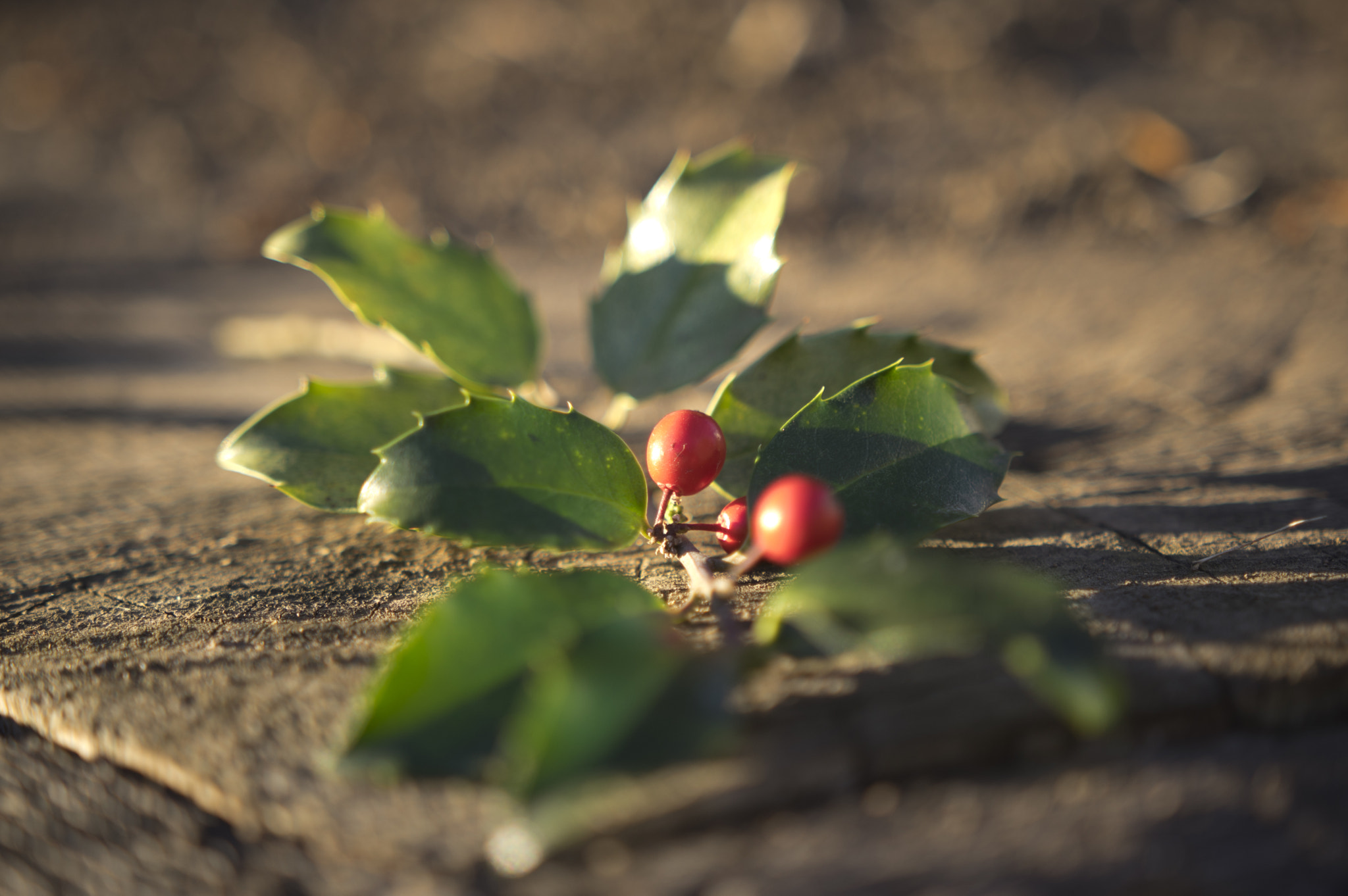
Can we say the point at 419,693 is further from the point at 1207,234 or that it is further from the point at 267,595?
the point at 1207,234

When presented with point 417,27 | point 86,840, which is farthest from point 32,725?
point 417,27

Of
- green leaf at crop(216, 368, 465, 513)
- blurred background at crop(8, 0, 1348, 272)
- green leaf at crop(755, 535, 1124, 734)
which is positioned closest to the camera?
green leaf at crop(755, 535, 1124, 734)

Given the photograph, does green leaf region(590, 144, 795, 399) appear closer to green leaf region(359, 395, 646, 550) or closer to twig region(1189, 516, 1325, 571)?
green leaf region(359, 395, 646, 550)

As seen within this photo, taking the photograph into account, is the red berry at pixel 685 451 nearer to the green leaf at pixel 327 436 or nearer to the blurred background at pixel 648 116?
the green leaf at pixel 327 436

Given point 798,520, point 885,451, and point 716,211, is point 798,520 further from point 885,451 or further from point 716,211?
point 716,211

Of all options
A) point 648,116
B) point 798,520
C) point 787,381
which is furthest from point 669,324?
point 648,116

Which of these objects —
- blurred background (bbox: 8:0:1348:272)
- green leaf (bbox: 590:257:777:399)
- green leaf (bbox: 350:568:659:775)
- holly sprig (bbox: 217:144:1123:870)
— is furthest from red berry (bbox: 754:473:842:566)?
blurred background (bbox: 8:0:1348:272)
